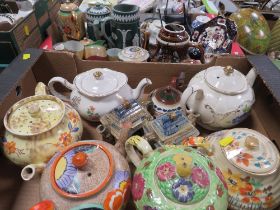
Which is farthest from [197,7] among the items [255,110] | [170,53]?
[255,110]

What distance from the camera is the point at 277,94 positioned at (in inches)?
26.3

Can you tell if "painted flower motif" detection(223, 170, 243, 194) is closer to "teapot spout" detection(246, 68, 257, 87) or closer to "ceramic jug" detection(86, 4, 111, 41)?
"teapot spout" detection(246, 68, 257, 87)

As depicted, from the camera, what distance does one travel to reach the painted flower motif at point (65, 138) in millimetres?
634

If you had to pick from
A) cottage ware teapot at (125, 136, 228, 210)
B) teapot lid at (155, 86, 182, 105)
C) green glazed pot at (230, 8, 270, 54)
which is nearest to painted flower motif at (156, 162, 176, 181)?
cottage ware teapot at (125, 136, 228, 210)

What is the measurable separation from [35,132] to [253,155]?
0.52 metres

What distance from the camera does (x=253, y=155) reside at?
1.90 feet

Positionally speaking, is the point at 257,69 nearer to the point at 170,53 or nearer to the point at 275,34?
the point at 170,53

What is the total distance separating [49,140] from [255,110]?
72 cm

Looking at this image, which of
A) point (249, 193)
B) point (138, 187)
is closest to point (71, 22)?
point (138, 187)

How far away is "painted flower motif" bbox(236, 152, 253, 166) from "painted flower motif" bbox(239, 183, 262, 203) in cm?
5

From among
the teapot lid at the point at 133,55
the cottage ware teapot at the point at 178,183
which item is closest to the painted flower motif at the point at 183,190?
the cottage ware teapot at the point at 178,183

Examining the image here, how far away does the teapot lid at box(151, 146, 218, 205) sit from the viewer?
450 mm

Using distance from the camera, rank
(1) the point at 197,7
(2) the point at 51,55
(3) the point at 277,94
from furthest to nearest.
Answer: (1) the point at 197,7, (2) the point at 51,55, (3) the point at 277,94

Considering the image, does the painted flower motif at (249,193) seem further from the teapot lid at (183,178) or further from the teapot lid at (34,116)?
the teapot lid at (34,116)
